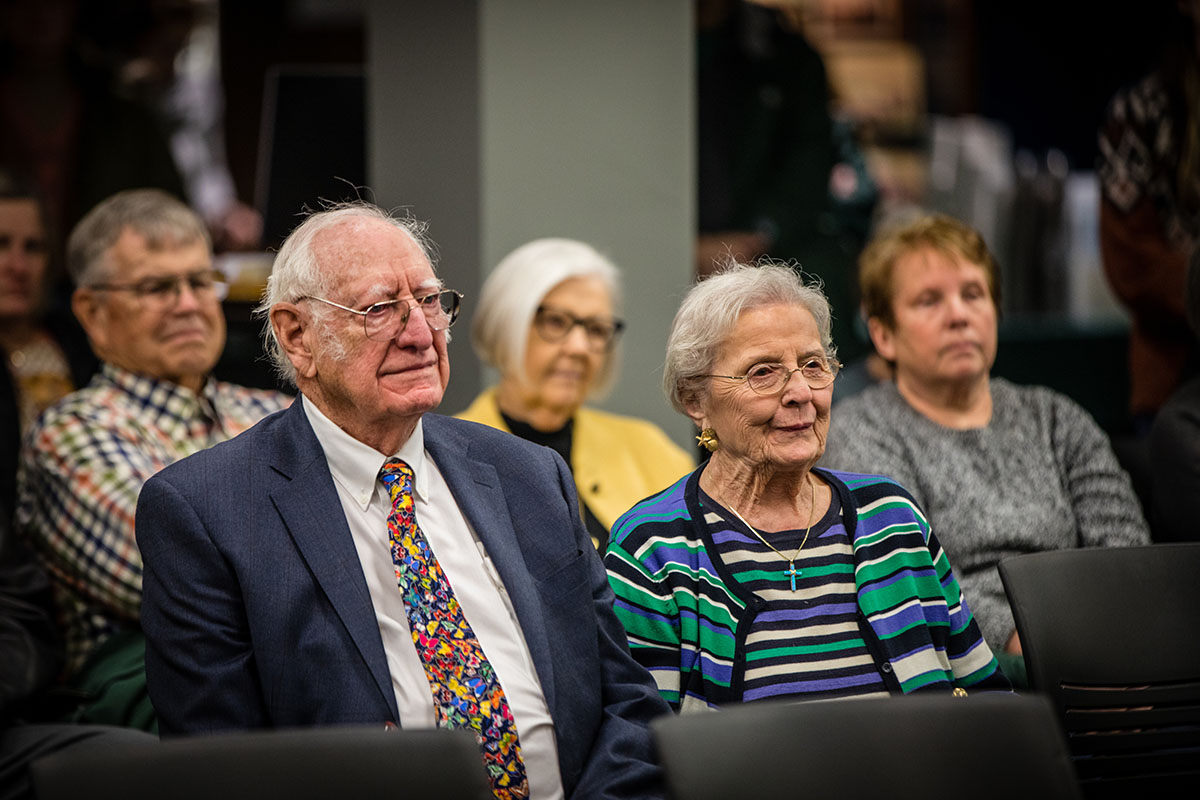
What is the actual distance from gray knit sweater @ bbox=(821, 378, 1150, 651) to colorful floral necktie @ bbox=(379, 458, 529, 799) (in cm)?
114

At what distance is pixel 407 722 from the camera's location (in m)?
1.86

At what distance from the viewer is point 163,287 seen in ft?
9.66

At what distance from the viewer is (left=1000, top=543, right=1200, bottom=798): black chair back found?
2.17m

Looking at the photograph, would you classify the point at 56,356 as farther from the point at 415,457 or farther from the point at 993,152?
the point at 993,152

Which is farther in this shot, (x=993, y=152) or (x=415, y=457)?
(x=993, y=152)

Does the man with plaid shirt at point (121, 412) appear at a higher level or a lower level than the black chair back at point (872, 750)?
higher

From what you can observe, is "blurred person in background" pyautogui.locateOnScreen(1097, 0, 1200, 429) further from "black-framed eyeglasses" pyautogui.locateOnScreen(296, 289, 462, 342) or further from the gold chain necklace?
"black-framed eyeglasses" pyautogui.locateOnScreen(296, 289, 462, 342)

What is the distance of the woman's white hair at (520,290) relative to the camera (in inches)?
125

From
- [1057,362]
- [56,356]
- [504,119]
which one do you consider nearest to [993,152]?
[1057,362]

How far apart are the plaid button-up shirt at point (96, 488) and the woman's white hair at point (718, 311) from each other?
1158 mm

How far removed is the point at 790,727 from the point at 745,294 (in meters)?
0.95

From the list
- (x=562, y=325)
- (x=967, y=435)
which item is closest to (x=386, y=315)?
(x=562, y=325)

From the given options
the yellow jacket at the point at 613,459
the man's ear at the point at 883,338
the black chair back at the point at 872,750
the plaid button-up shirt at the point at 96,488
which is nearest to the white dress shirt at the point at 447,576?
the black chair back at the point at 872,750

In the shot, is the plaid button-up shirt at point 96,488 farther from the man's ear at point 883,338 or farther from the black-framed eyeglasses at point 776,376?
the man's ear at point 883,338
